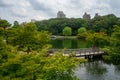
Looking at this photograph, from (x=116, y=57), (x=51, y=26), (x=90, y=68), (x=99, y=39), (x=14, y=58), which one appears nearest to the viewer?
(x=14, y=58)

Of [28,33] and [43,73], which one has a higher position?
[28,33]

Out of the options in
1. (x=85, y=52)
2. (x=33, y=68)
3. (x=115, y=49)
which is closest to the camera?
(x=33, y=68)

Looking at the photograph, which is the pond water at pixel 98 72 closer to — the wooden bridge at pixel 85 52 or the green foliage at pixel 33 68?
the wooden bridge at pixel 85 52

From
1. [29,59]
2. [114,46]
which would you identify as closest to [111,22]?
[114,46]

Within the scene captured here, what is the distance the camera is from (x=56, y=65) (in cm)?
1772

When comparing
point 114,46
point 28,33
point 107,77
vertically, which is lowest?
point 107,77

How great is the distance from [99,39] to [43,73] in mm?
37600

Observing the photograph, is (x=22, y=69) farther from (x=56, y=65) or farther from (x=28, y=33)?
(x=28, y=33)

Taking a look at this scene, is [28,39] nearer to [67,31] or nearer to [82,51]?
[82,51]

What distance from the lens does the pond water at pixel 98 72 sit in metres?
32.2

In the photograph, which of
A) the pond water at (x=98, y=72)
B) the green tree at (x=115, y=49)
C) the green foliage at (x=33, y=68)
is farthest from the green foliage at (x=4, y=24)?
the green foliage at (x=33, y=68)

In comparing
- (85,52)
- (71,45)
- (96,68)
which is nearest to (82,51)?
(85,52)

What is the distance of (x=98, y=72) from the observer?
35.3 meters

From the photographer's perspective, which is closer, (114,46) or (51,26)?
(114,46)
